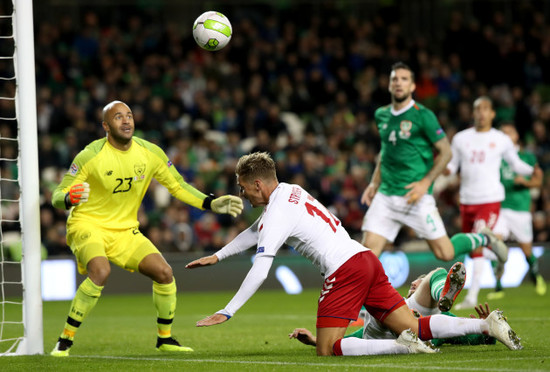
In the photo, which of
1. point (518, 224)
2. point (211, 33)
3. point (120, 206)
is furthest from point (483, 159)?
point (120, 206)

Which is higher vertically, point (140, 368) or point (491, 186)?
point (491, 186)

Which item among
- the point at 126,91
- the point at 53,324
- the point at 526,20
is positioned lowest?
the point at 53,324

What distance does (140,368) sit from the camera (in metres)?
6.21

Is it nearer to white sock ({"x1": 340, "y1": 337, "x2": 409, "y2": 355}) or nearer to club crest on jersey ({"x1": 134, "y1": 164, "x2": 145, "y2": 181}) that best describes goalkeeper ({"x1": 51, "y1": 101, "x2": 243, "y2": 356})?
club crest on jersey ({"x1": 134, "y1": 164, "x2": 145, "y2": 181})

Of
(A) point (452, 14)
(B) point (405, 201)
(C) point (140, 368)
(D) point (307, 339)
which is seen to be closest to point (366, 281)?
(D) point (307, 339)

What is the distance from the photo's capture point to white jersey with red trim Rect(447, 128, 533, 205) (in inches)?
457

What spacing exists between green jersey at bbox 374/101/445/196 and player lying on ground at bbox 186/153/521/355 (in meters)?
3.05

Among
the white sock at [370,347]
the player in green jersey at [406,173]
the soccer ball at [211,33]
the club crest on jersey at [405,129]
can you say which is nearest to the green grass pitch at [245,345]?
the white sock at [370,347]

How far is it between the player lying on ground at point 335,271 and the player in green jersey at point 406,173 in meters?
2.85

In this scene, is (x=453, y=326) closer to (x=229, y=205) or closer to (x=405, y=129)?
(x=229, y=205)

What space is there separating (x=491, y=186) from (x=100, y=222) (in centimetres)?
575

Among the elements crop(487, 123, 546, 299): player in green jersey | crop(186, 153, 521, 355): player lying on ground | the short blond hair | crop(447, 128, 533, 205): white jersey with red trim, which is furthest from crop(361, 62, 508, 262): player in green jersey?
crop(487, 123, 546, 299): player in green jersey

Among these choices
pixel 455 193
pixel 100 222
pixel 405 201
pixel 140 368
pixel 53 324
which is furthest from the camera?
pixel 455 193

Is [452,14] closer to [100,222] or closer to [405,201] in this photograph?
[405,201]
